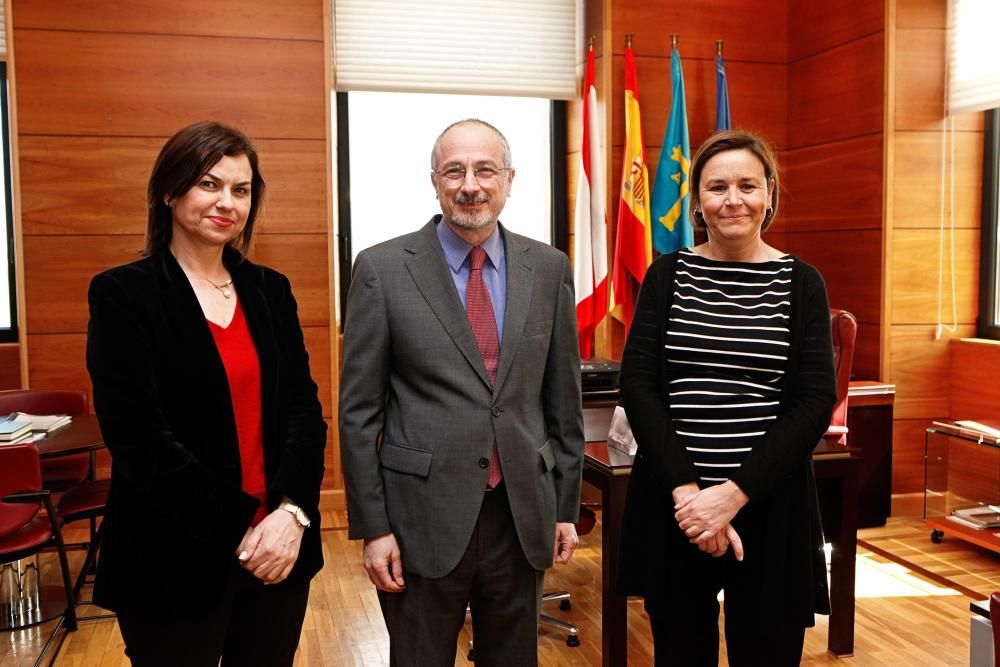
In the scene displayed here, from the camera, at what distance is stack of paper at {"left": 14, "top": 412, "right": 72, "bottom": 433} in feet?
12.6

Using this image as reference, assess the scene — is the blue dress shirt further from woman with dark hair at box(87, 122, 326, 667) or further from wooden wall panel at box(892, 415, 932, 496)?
wooden wall panel at box(892, 415, 932, 496)

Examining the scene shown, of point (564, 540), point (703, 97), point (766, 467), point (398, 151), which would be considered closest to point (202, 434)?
point (564, 540)

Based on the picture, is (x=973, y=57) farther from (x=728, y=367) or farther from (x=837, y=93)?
(x=728, y=367)

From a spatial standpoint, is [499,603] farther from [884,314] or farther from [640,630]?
[884,314]

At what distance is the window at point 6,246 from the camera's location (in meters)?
5.17

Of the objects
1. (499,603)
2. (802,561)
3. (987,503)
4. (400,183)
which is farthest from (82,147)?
(987,503)

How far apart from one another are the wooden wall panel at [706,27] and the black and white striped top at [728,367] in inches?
145

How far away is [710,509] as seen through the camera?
2055 mm

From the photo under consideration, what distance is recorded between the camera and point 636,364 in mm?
2188

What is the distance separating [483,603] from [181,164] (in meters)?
1.13

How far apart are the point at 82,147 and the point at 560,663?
3570mm

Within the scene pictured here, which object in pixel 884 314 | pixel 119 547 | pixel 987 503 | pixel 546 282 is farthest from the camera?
pixel 884 314

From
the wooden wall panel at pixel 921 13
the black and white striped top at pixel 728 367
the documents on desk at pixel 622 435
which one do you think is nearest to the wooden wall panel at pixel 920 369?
the wooden wall panel at pixel 921 13

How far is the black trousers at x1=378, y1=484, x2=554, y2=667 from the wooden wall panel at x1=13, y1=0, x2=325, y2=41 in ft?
12.4
